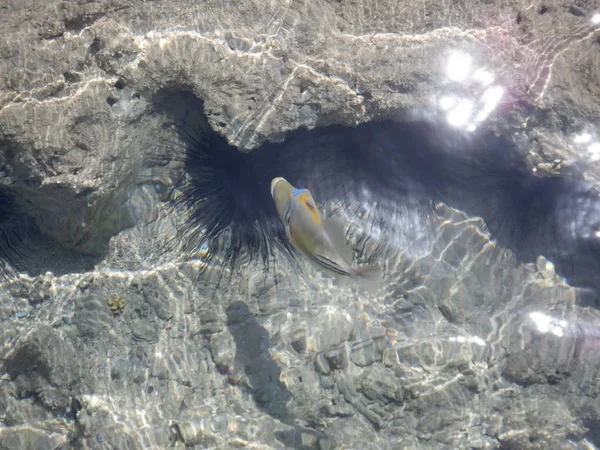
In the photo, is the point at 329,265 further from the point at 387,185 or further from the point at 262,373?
the point at 387,185

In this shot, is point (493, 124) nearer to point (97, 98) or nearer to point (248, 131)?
point (248, 131)

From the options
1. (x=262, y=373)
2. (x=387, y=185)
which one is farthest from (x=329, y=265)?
(x=387, y=185)

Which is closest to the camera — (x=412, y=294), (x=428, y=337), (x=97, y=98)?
(x=97, y=98)

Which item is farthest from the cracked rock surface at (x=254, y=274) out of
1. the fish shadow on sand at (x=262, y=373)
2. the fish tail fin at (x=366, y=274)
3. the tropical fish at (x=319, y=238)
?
the fish tail fin at (x=366, y=274)

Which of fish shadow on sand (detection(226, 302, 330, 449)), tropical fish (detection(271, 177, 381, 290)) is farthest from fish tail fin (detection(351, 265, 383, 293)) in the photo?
fish shadow on sand (detection(226, 302, 330, 449))

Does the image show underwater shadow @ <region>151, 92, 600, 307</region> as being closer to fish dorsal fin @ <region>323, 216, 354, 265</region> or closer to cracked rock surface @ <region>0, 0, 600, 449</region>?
cracked rock surface @ <region>0, 0, 600, 449</region>

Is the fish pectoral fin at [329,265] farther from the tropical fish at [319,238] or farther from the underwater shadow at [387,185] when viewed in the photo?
the underwater shadow at [387,185]

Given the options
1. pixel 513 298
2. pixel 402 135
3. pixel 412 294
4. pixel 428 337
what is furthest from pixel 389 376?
pixel 402 135
